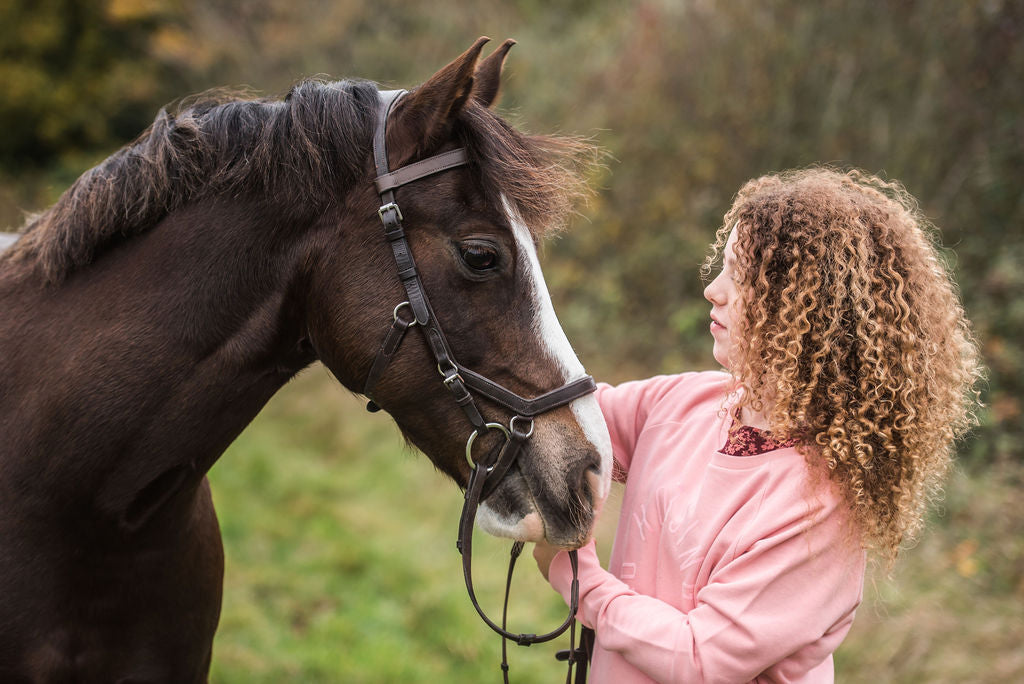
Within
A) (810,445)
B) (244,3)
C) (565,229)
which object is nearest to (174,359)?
(565,229)

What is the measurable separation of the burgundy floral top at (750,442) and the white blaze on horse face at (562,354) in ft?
0.93

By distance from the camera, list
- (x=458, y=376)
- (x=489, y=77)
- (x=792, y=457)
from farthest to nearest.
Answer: (x=489, y=77)
(x=458, y=376)
(x=792, y=457)

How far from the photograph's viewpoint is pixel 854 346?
1789 mm

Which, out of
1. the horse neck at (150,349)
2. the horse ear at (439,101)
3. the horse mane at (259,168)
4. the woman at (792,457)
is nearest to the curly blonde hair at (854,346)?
the woman at (792,457)

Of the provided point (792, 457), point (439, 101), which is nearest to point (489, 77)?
point (439, 101)

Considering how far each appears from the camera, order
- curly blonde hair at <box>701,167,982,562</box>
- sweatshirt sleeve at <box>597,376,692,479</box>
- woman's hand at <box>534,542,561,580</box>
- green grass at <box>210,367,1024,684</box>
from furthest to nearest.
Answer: green grass at <box>210,367,1024,684</box>, sweatshirt sleeve at <box>597,376,692,479</box>, woman's hand at <box>534,542,561,580</box>, curly blonde hair at <box>701,167,982,562</box>

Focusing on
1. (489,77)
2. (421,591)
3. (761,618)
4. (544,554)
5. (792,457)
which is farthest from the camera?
(421,591)

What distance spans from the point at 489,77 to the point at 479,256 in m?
0.54

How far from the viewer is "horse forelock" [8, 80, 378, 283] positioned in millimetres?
1882

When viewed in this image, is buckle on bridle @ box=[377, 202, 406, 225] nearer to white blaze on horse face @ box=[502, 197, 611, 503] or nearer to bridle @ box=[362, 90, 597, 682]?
bridle @ box=[362, 90, 597, 682]

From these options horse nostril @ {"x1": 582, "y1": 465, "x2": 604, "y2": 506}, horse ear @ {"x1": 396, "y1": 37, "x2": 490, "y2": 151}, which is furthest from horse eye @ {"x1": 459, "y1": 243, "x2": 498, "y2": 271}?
horse nostril @ {"x1": 582, "y1": 465, "x2": 604, "y2": 506}

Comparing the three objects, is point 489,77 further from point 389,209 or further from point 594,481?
point 594,481

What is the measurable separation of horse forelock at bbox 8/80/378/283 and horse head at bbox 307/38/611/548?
0.30 ft

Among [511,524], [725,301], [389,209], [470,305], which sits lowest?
[511,524]
